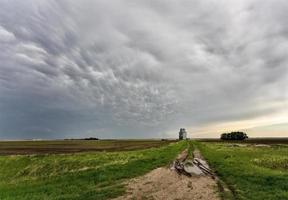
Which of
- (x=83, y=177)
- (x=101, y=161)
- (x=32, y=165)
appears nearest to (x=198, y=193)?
(x=83, y=177)

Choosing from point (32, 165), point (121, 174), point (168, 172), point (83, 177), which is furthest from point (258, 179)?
point (32, 165)

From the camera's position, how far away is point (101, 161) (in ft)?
169

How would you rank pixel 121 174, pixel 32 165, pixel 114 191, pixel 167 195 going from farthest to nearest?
pixel 32 165 → pixel 121 174 → pixel 114 191 → pixel 167 195

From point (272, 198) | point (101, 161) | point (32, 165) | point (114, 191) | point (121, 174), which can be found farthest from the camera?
point (32, 165)

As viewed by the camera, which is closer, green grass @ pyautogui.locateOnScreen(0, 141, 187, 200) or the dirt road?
the dirt road

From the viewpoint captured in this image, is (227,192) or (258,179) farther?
(258,179)

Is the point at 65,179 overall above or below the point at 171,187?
above

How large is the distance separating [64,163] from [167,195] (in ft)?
115

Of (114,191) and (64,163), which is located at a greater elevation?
(64,163)

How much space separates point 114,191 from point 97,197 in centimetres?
190

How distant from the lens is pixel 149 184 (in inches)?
1040

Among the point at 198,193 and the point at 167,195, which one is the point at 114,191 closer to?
the point at 167,195

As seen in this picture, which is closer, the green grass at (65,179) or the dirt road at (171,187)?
the dirt road at (171,187)

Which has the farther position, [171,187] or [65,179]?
[65,179]
